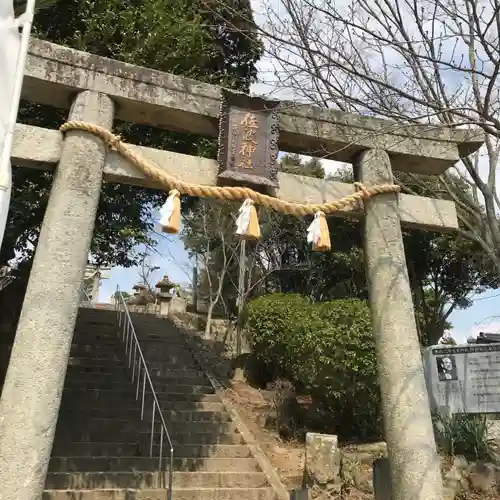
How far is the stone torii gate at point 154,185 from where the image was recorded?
412 cm

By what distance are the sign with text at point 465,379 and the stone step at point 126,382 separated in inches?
166

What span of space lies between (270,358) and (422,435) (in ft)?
22.9

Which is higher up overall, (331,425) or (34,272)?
(34,272)

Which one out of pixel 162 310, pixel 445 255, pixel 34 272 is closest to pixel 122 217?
pixel 34 272

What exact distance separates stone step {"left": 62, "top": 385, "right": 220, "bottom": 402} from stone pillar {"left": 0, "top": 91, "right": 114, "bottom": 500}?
528cm

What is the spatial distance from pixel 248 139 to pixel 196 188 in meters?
0.85

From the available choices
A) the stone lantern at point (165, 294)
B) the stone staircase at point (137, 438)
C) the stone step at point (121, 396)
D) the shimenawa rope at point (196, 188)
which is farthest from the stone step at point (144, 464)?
the stone lantern at point (165, 294)

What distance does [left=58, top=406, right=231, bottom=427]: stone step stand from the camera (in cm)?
848

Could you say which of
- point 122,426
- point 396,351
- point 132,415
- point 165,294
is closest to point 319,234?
point 396,351

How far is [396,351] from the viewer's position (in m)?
5.24

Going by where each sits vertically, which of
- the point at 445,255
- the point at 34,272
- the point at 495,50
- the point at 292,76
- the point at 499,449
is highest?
the point at 445,255

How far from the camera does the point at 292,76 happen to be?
6141mm

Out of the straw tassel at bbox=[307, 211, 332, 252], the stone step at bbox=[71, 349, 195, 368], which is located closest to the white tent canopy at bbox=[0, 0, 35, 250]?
the straw tassel at bbox=[307, 211, 332, 252]

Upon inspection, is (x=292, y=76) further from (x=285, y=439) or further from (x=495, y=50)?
(x=285, y=439)
